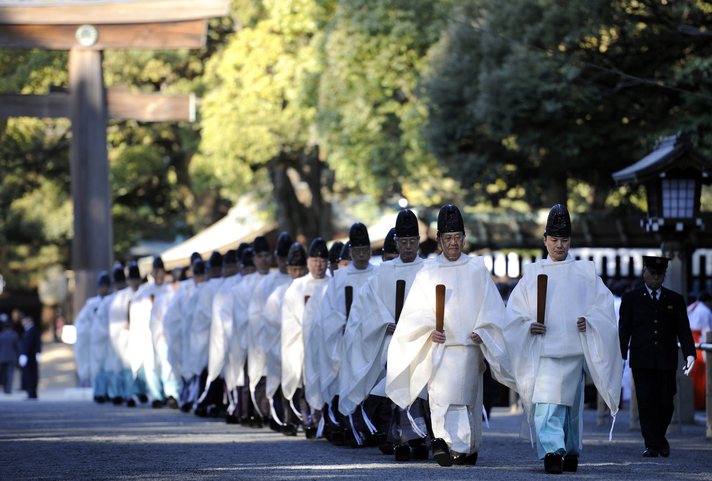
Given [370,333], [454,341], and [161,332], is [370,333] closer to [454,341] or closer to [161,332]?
[454,341]

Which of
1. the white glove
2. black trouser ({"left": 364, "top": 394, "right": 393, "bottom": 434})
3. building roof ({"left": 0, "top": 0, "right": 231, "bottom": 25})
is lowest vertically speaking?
black trouser ({"left": 364, "top": 394, "right": 393, "bottom": 434})

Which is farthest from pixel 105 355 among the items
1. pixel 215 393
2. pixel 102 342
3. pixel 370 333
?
pixel 370 333

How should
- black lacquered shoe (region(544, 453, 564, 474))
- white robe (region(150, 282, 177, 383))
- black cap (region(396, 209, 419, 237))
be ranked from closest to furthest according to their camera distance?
black lacquered shoe (region(544, 453, 564, 474)) < black cap (region(396, 209, 419, 237)) < white robe (region(150, 282, 177, 383))

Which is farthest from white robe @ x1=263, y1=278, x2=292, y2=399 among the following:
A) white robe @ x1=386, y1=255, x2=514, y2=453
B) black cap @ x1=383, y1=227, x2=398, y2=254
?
white robe @ x1=386, y1=255, x2=514, y2=453

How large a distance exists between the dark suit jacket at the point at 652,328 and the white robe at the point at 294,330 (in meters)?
3.71

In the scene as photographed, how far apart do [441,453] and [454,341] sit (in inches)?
36.2

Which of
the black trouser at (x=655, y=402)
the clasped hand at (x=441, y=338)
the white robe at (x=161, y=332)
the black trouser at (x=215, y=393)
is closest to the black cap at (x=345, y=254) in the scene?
the black trouser at (x=655, y=402)

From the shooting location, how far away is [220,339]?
19.9 meters

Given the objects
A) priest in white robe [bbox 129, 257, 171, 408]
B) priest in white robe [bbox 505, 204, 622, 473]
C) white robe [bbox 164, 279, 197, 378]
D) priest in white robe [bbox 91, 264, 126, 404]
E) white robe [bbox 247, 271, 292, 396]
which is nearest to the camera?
priest in white robe [bbox 505, 204, 622, 473]

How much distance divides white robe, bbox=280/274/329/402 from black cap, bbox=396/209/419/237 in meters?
3.54

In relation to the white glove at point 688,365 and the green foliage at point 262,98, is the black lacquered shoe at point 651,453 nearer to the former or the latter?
the white glove at point 688,365

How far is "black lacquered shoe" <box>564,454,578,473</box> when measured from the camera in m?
11.9

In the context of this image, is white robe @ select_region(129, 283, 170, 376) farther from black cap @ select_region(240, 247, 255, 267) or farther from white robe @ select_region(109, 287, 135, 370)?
black cap @ select_region(240, 247, 255, 267)

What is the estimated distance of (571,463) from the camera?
469 inches
